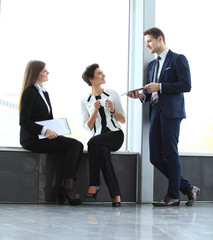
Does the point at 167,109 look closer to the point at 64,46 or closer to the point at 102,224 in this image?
the point at 64,46

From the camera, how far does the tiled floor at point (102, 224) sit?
2.13 metres

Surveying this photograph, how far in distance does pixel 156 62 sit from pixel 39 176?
1.54 m

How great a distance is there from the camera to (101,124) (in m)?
3.96

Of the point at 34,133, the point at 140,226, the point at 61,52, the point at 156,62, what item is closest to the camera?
the point at 140,226

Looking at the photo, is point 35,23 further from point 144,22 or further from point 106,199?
point 106,199

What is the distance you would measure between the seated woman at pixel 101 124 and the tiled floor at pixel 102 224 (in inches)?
13.6

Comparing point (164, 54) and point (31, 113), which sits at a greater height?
point (164, 54)

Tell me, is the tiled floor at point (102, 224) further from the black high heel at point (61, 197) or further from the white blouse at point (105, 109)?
the white blouse at point (105, 109)

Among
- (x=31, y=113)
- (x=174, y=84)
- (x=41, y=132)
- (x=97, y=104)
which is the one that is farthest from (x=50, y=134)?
(x=174, y=84)

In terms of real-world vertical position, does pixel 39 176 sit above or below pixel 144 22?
below

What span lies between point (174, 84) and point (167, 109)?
230mm

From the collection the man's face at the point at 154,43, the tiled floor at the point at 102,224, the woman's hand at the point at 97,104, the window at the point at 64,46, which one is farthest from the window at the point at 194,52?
the tiled floor at the point at 102,224

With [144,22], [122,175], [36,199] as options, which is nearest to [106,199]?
[122,175]

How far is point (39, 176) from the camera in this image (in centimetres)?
386
